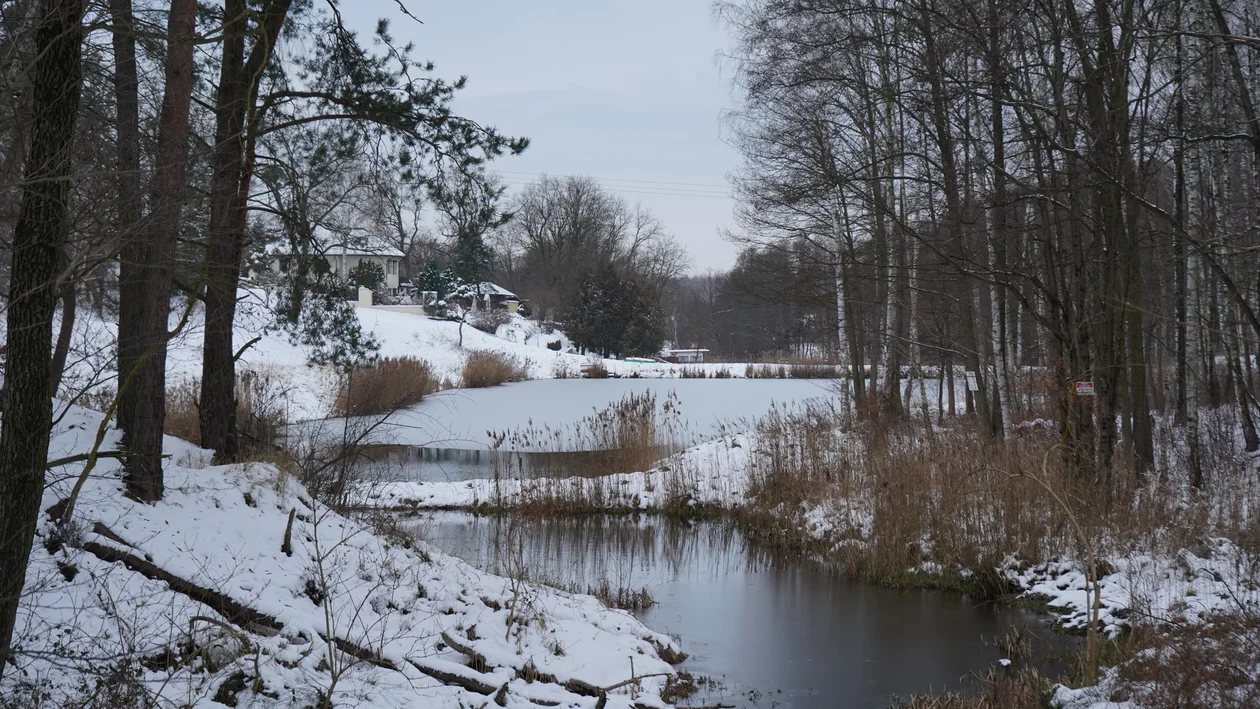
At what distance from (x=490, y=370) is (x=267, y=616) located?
21.9 metres

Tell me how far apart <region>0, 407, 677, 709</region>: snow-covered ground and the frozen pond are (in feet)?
24.2

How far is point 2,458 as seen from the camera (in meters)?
3.22

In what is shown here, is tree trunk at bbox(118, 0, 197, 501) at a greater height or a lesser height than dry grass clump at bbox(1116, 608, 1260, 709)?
greater

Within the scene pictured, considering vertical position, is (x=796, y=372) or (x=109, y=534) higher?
(x=796, y=372)

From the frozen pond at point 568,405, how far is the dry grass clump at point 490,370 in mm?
582

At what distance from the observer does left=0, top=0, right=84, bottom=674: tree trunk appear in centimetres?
318

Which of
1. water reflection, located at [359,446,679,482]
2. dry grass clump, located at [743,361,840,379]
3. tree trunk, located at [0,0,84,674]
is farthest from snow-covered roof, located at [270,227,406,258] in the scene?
dry grass clump, located at [743,361,840,379]

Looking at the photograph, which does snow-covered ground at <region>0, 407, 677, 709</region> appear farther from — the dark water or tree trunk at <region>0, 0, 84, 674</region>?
the dark water

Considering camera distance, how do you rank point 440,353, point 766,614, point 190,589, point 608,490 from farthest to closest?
point 440,353, point 608,490, point 766,614, point 190,589

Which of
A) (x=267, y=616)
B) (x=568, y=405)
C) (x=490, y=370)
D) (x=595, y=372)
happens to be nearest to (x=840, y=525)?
A: (x=267, y=616)

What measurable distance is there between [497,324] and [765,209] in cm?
2391

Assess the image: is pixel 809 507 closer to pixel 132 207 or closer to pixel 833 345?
pixel 132 207

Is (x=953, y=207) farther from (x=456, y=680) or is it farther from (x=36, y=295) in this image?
(x=36, y=295)

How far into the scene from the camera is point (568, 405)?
21.4 meters
